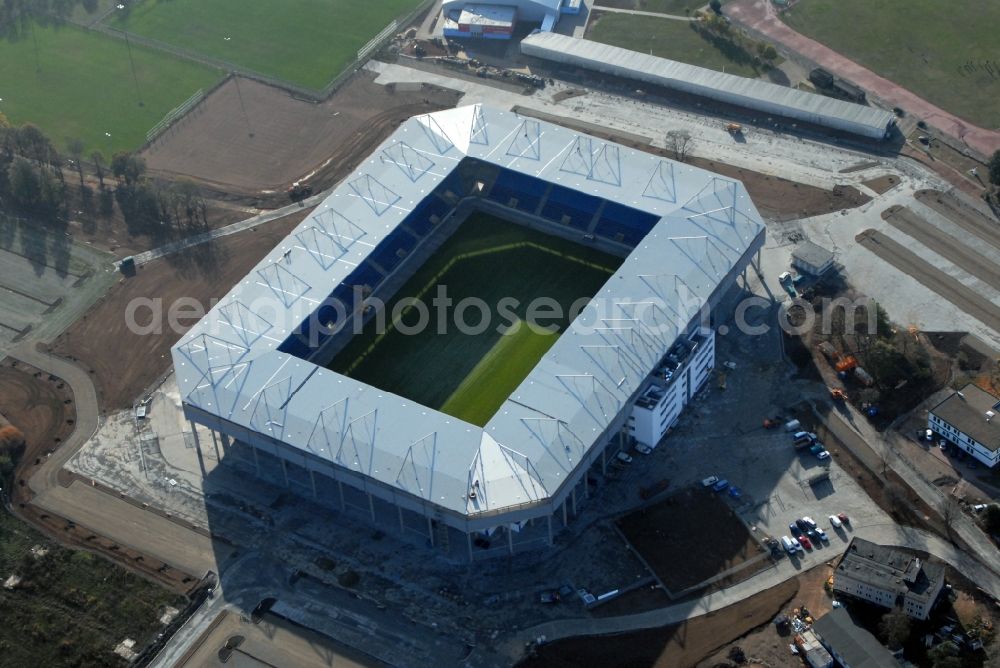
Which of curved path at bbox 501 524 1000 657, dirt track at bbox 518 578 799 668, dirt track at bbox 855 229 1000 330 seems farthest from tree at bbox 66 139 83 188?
dirt track at bbox 855 229 1000 330

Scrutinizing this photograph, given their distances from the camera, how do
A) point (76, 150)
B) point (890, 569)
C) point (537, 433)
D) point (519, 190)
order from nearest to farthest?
1. point (890, 569)
2. point (537, 433)
3. point (519, 190)
4. point (76, 150)

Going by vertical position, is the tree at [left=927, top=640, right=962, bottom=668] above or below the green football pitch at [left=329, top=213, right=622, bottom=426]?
below

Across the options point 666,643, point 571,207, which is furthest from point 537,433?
point 571,207

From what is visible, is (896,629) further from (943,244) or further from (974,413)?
(943,244)

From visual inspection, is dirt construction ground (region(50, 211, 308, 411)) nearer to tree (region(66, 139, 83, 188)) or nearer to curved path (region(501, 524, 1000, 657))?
A: tree (region(66, 139, 83, 188))

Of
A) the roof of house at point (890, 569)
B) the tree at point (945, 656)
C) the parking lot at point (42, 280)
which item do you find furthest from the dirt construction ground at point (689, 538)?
the parking lot at point (42, 280)

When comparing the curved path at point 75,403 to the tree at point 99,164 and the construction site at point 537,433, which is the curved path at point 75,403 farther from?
the tree at point 99,164
